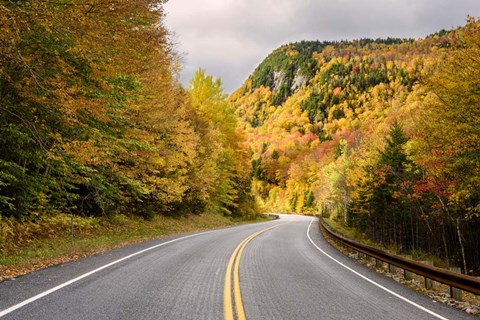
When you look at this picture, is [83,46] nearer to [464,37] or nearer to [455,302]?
[455,302]

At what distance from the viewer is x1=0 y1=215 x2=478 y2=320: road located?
Result: 5320 millimetres

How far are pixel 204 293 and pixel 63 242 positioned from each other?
8.42 m

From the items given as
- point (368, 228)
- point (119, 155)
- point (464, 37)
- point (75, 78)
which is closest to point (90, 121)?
point (75, 78)

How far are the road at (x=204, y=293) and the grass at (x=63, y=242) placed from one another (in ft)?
3.58

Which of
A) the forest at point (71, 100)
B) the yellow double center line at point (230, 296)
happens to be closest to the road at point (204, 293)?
the yellow double center line at point (230, 296)

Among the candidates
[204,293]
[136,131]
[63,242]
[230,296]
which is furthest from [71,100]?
[136,131]

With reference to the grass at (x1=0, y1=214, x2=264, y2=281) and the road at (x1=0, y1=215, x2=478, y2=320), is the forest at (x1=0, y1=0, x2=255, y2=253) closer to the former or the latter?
the grass at (x1=0, y1=214, x2=264, y2=281)

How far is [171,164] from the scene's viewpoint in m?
21.3

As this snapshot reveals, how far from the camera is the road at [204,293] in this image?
532cm

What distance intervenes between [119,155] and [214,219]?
1966cm

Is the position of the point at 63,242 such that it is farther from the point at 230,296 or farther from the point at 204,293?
the point at 230,296

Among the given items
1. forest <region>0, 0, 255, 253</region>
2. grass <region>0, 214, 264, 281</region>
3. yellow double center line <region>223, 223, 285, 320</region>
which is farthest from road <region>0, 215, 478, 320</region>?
forest <region>0, 0, 255, 253</region>

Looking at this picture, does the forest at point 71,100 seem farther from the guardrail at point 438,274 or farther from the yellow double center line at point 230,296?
the guardrail at point 438,274

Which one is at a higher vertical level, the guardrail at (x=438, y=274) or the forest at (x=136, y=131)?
the forest at (x=136, y=131)
